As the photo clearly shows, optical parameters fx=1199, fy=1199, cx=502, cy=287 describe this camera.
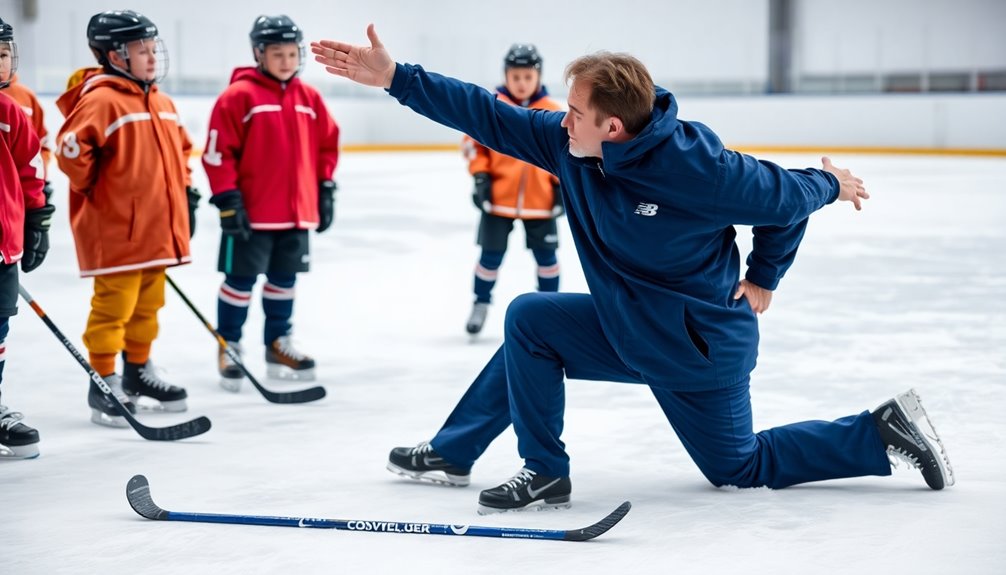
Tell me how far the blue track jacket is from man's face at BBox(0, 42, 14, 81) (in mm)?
1061

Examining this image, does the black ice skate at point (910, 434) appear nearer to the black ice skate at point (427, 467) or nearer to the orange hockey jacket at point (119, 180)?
the black ice skate at point (427, 467)

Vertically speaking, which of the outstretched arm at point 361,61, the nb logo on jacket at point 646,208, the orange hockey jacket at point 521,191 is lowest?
the orange hockey jacket at point 521,191

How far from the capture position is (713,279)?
2232 mm

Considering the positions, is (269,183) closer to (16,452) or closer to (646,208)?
(16,452)

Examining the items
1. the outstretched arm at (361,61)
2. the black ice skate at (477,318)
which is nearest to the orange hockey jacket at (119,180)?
the outstretched arm at (361,61)

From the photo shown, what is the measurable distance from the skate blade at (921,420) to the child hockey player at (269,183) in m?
1.95

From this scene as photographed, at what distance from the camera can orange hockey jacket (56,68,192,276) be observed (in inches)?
123

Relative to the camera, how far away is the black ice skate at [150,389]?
329 cm

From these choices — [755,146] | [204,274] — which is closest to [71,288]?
[204,274]

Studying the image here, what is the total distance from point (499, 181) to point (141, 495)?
2456 mm

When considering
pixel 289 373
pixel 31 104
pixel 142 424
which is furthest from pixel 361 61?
pixel 31 104

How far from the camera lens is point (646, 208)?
2164 millimetres

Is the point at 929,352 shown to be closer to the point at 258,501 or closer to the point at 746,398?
the point at 746,398

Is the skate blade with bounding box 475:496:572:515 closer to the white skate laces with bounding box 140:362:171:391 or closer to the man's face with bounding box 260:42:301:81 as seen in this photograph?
the white skate laces with bounding box 140:362:171:391
